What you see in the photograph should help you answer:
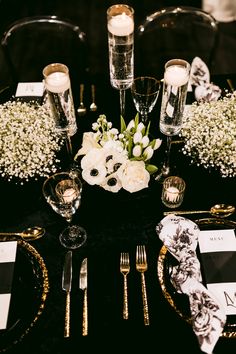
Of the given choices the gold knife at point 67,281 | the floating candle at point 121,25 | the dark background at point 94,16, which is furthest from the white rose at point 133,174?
the dark background at point 94,16

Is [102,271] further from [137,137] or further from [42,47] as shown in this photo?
[42,47]

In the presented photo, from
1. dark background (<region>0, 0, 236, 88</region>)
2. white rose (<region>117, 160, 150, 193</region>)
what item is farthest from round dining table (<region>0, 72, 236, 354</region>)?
dark background (<region>0, 0, 236, 88</region>)

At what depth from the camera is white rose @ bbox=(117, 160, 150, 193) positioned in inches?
61.2

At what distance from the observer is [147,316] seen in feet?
4.65

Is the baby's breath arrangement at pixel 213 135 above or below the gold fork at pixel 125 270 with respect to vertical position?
above

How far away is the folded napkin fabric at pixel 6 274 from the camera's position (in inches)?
56.4

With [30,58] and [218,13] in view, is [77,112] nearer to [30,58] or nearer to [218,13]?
[30,58]

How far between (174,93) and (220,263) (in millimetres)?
726

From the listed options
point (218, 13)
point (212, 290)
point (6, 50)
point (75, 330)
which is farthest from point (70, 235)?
point (218, 13)

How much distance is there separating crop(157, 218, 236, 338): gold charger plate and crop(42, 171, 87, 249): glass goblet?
0.36 m

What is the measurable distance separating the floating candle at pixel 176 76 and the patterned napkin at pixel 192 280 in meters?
0.56

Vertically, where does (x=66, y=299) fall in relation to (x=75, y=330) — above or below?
above

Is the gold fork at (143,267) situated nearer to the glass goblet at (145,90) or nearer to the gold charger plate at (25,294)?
the gold charger plate at (25,294)

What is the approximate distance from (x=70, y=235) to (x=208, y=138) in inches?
30.6
